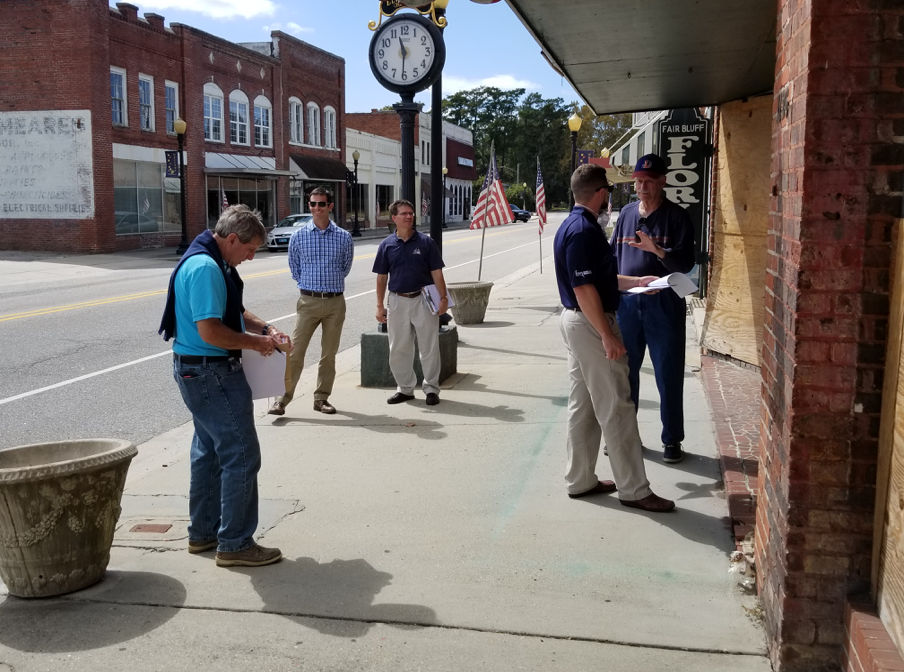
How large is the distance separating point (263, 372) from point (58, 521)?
118 cm

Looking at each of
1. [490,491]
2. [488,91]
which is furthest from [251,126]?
[488,91]

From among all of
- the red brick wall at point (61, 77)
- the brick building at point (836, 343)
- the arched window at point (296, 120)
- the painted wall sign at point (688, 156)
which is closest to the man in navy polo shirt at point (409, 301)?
the painted wall sign at point (688, 156)

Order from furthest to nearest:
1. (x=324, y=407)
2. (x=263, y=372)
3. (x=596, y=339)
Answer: (x=324, y=407)
(x=596, y=339)
(x=263, y=372)

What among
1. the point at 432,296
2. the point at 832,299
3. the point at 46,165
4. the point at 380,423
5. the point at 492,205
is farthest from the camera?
the point at 46,165

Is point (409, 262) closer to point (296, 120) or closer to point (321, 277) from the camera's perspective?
point (321, 277)

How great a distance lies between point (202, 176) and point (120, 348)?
2683 cm

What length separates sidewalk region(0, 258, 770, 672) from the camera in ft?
12.0

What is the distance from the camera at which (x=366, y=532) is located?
497cm

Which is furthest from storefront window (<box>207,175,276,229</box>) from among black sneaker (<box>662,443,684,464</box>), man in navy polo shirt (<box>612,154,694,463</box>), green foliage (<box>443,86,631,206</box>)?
green foliage (<box>443,86,631,206</box>)

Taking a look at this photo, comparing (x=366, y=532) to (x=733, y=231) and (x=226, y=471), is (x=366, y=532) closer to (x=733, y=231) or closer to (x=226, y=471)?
(x=226, y=471)

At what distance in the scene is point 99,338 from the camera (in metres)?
12.6

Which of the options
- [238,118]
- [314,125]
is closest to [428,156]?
[314,125]

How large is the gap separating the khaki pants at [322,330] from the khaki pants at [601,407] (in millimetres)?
3162

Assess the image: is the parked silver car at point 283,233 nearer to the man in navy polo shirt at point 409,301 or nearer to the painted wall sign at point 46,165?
the painted wall sign at point 46,165
